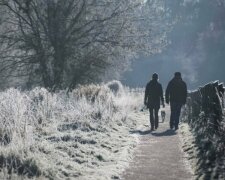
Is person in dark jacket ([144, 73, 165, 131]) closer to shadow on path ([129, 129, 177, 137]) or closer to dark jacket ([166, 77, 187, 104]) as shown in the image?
dark jacket ([166, 77, 187, 104])

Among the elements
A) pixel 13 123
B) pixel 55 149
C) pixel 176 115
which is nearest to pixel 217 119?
pixel 55 149

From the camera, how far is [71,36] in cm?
2389

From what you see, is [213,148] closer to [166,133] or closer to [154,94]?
[166,133]

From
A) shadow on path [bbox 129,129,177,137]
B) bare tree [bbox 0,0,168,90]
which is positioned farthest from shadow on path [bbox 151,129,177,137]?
bare tree [bbox 0,0,168,90]

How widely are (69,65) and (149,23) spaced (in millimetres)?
4427

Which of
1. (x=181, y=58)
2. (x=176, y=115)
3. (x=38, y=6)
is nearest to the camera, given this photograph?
(x=176, y=115)

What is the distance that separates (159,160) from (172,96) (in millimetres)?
6664

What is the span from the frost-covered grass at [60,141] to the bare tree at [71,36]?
6.13 m

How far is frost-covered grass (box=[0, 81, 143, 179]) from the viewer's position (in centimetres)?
878

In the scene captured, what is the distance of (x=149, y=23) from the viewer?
2519cm

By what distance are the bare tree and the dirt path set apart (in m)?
8.54

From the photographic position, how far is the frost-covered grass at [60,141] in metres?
8.78

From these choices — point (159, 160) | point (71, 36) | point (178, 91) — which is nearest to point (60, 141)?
point (159, 160)

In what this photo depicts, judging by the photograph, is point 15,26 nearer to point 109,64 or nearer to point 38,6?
point 38,6
